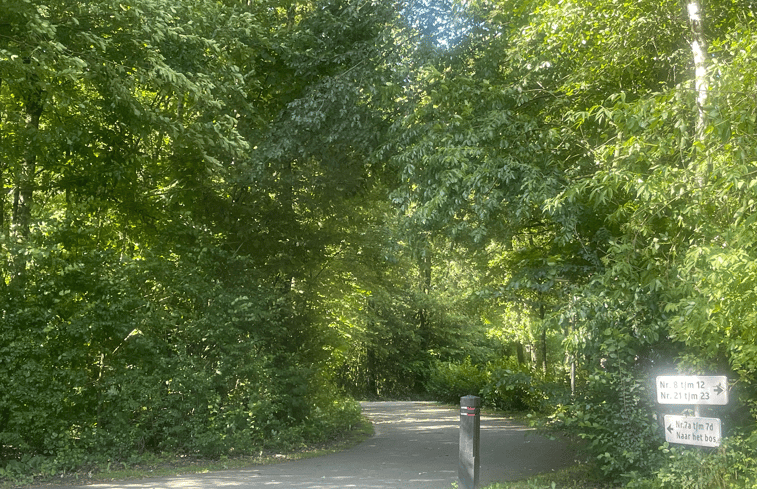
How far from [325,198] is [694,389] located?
932 centimetres

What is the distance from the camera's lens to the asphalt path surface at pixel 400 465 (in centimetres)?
981

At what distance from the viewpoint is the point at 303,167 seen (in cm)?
1459

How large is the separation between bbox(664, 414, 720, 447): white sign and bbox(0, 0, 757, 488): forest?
96cm

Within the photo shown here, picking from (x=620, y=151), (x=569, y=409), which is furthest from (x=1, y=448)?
(x=620, y=151)

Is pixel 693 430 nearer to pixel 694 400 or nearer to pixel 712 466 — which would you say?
pixel 694 400

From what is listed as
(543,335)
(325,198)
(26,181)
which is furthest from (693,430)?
(543,335)

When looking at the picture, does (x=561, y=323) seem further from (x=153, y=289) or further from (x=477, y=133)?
(x=153, y=289)

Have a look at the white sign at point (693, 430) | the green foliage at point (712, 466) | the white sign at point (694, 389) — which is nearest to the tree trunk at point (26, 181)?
the white sign at point (694, 389)

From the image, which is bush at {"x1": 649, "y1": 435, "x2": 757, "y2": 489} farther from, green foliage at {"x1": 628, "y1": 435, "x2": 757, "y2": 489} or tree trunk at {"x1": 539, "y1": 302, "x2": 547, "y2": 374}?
tree trunk at {"x1": 539, "y1": 302, "x2": 547, "y2": 374}

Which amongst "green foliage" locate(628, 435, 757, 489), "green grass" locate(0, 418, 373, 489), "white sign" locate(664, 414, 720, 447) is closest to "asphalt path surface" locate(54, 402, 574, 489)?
"green grass" locate(0, 418, 373, 489)

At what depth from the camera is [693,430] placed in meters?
7.13

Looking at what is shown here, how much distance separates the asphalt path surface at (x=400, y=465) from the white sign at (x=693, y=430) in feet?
11.4

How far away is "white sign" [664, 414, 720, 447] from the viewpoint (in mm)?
6898

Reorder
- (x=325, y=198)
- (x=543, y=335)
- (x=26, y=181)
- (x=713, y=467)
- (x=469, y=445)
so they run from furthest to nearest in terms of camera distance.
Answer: (x=543, y=335), (x=325, y=198), (x=26, y=181), (x=469, y=445), (x=713, y=467)
